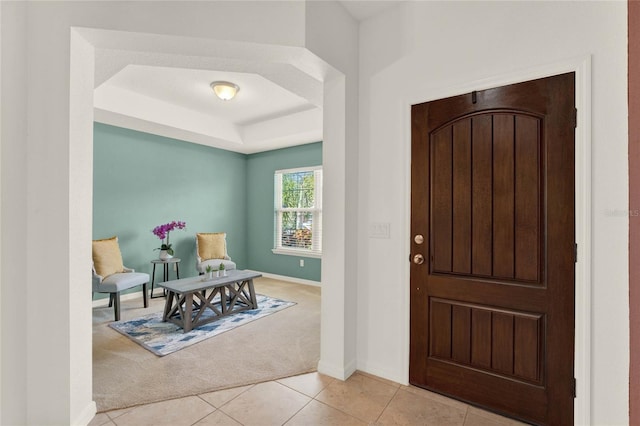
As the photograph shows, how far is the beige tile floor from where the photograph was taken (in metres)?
1.80

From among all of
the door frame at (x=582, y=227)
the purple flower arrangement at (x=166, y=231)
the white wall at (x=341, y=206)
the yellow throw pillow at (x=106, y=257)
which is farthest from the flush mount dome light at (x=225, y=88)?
the door frame at (x=582, y=227)

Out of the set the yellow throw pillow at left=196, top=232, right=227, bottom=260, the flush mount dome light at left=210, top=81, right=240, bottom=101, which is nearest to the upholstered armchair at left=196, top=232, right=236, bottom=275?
the yellow throw pillow at left=196, top=232, right=227, bottom=260

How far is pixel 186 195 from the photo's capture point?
5.16 m

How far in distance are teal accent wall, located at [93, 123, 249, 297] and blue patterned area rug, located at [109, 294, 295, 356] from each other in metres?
1.38

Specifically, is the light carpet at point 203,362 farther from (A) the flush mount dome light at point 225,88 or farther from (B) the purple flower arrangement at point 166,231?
(A) the flush mount dome light at point 225,88

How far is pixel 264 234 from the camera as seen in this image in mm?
5957

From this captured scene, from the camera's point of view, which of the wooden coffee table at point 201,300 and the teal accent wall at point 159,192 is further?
the teal accent wall at point 159,192

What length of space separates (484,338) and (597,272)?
72 centimetres

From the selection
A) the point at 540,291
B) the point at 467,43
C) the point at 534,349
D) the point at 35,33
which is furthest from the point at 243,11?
the point at 534,349

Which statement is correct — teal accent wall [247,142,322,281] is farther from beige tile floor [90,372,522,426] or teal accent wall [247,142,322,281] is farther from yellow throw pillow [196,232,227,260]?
beige tile floor [90,372,522,426]

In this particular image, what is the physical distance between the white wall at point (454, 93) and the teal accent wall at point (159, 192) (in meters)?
3.74

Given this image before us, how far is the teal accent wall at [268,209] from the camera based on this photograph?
5344 mm

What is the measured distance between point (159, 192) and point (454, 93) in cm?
446

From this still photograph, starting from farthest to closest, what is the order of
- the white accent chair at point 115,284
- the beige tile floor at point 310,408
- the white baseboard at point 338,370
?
the white accent chair at point 115,284 → the white baseboard at point 338,370 → the beige tile floor at point 310,408
